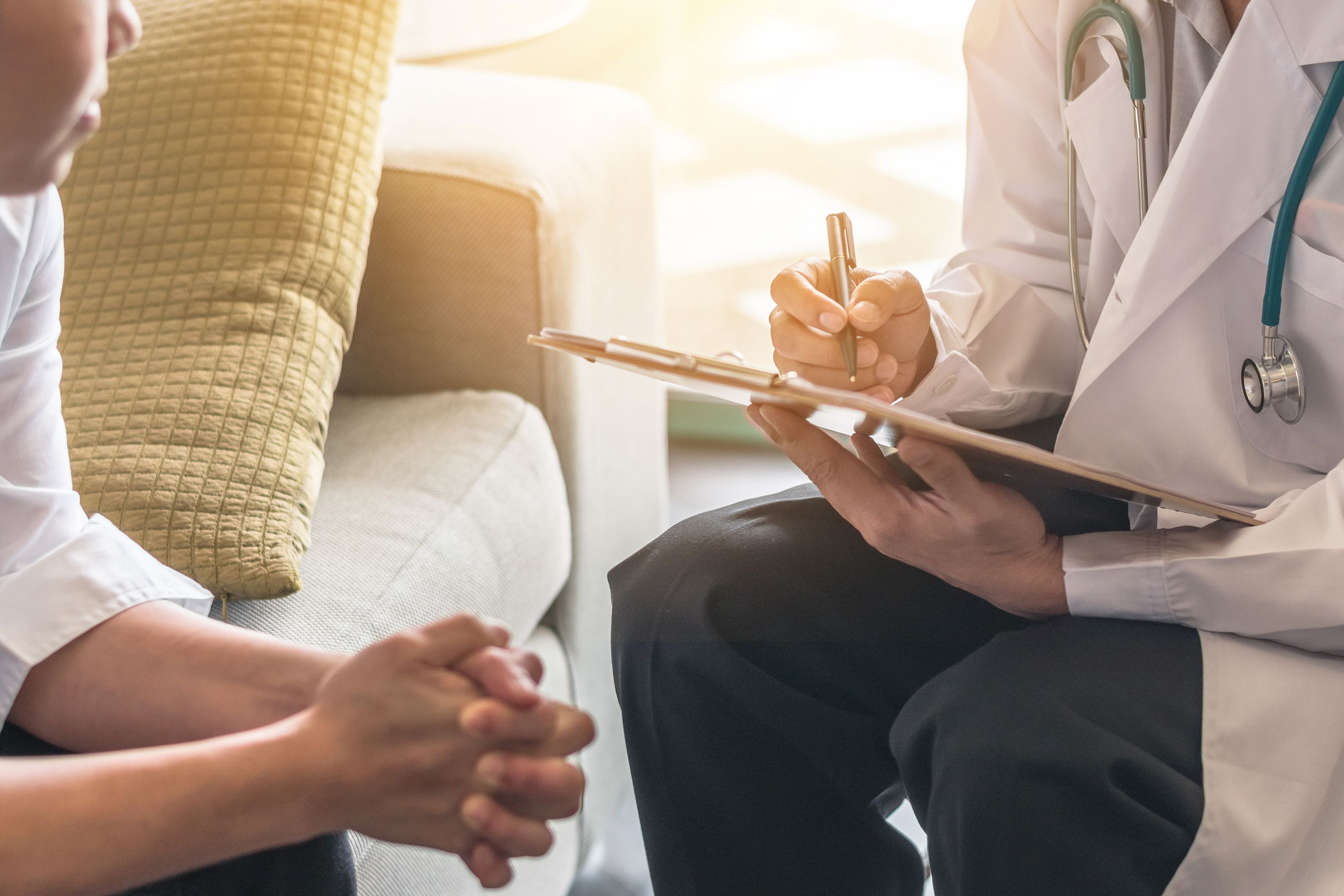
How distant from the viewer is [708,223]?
2.11 metres

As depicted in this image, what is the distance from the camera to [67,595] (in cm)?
72

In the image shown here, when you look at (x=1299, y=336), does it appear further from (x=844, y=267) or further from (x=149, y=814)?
(x=149, y=814)

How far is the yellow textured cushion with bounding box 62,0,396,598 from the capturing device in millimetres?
903

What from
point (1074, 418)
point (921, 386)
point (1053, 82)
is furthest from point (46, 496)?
point (1053, 82)

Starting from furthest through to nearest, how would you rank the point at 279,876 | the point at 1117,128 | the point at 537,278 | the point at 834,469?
the point at 537,278 → the point at 1117,128 → the point at 834,469 → the point at 279,876

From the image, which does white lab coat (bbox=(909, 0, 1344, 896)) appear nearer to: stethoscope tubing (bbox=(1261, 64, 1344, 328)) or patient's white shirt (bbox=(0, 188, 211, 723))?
stethoscope tubing (bbox=(1261, 64, 1344, 328))

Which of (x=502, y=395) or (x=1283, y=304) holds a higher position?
(x=1283, y=304)

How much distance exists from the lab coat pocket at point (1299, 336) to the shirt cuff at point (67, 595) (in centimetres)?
73

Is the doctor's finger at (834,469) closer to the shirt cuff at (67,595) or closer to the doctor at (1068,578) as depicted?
the doctor at (1068,578)

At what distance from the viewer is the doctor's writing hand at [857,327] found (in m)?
0.83

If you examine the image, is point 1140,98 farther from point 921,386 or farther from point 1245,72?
point 921,386

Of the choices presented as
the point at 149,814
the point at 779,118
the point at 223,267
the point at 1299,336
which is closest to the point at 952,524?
the point at 1299,336

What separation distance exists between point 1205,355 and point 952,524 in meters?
0.23

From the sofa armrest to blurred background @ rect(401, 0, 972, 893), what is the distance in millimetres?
509
